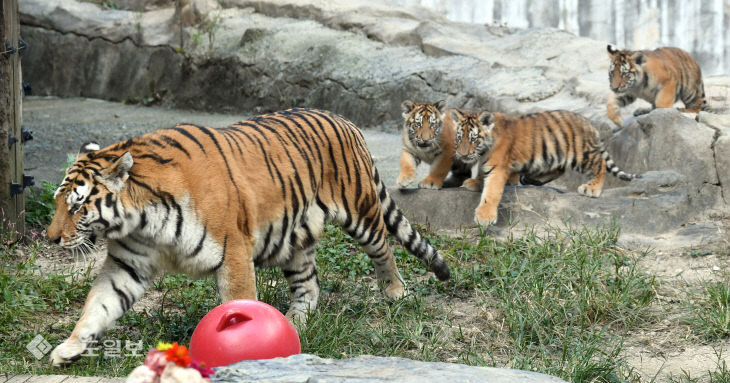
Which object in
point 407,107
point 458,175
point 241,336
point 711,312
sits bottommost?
point 711,312

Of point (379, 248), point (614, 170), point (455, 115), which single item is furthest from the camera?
point (614, 170)

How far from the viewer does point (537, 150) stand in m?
6.80

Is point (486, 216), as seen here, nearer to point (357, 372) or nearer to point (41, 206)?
point (41, 206)

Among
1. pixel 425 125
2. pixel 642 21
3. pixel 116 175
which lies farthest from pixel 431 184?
pixel 642 21

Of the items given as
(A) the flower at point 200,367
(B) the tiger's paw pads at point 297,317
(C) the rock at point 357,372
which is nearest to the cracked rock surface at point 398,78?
(B) the tiger's paw pads at point 297,317

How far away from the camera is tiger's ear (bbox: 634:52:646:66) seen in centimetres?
786

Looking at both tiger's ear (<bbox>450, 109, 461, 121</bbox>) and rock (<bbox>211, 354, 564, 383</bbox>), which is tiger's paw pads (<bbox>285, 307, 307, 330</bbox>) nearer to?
rock (<bbox>211, 354, 564, 383</bbox>)

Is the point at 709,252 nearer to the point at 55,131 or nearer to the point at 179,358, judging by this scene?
the point at 179,358

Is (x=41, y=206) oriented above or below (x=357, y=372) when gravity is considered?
below

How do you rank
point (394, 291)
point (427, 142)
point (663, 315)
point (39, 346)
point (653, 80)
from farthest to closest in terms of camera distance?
point (653, 80)
point (427, 142)
point (394, 291)
point (663, 315)
point (39, 346)

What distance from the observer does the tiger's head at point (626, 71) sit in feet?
25.4

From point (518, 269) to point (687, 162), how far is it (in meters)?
2.30

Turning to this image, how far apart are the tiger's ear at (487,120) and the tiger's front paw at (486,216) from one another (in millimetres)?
654

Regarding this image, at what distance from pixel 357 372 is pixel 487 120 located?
4372mm
